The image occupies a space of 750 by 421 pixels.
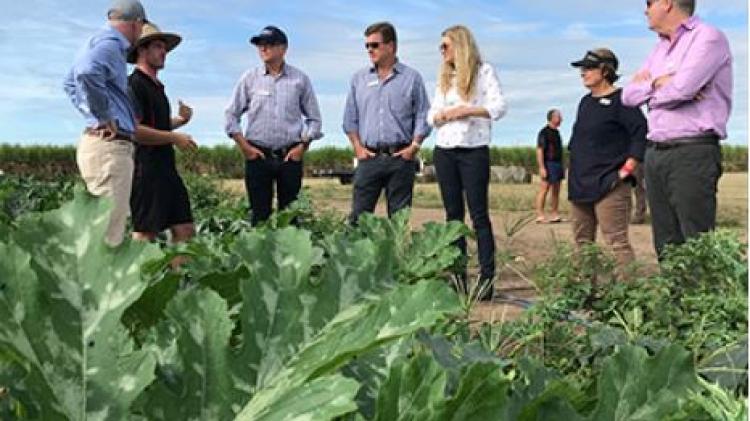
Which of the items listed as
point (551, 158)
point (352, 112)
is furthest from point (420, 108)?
point (551, 158)

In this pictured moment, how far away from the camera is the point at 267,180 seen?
8.12m

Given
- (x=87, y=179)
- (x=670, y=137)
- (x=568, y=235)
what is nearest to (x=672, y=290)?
(x=670, y=137)

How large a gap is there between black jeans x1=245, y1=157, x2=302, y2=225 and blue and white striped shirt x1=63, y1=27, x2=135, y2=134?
6.30 feet

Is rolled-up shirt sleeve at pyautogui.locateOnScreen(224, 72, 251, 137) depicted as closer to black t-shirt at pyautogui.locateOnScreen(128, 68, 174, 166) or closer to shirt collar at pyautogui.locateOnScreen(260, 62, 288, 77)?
shirt collar at pyautogui.locateOnScreen(260, 62, 288, 77)

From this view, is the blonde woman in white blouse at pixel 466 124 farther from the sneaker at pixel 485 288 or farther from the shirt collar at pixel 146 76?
the shirt collar at pixel 146 76

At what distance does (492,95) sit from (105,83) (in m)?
2.36

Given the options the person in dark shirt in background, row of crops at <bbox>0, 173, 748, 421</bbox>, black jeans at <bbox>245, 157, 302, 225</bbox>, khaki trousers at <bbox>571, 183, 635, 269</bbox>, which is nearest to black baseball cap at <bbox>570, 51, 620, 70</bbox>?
khaki trousers at <bbox>571, 183, 635, 269</bbox>

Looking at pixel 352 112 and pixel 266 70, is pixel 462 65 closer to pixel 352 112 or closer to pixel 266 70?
pixel 352 112

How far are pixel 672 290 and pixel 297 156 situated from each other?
377cm

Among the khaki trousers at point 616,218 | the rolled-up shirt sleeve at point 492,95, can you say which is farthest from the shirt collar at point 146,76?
the khaki trousers at point 616,218

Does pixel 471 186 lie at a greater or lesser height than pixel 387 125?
lesser

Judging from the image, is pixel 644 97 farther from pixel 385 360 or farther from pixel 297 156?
pixel 385 360

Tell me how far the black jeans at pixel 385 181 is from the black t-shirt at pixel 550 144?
1024 centimetres

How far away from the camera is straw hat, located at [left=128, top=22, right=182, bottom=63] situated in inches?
263
